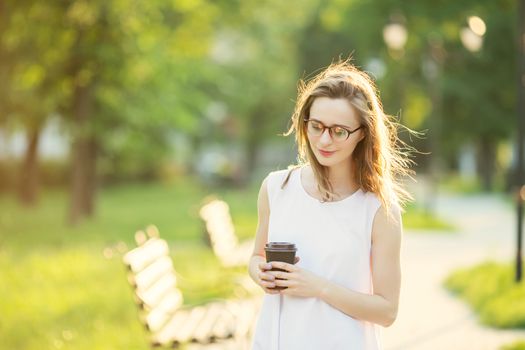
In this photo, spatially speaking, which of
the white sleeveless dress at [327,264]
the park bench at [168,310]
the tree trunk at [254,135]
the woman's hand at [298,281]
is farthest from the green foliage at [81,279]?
the tree trunk at [254,135]

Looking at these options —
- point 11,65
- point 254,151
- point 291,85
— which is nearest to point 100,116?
point 11,65

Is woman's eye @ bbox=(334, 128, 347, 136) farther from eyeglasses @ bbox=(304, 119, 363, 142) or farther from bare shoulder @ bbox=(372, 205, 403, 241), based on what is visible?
bare shoulder @ bbox=(372, 205, 403, 241)

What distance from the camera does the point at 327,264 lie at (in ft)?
11.1

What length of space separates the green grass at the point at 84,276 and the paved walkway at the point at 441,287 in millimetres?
1830

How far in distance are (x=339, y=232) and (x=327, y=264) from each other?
13cm

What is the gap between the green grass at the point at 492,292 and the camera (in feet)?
28.3

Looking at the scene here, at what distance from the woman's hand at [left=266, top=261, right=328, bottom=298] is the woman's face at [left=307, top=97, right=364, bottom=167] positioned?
424mm

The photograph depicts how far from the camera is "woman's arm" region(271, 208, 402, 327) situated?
3311 millimetres

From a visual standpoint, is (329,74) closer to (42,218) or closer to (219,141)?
(42,218)

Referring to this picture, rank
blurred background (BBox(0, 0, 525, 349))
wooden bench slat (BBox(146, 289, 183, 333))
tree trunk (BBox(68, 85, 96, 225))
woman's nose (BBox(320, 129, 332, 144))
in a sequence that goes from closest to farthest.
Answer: woman's nose (BBox(320, 129, 332, 144)), wooden bench slat (BBox(146, 289, 183, 333)), blurred background (BBox(0, 0, 525, 349)), tree trunk (BBox(68, 85, 96, 225))

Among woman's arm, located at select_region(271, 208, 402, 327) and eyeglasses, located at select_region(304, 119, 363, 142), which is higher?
eyeglasses, located at select_region(304, 119, 363, 142)

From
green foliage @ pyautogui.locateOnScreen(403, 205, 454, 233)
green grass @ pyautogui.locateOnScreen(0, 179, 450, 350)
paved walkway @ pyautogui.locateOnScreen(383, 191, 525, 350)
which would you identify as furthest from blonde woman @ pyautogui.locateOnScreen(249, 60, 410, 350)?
green foliage @ pyautogui.locateOnScreen(403, 205, 454, 233)

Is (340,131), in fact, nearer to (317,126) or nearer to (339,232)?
(317,126)

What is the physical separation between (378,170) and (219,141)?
167ft
